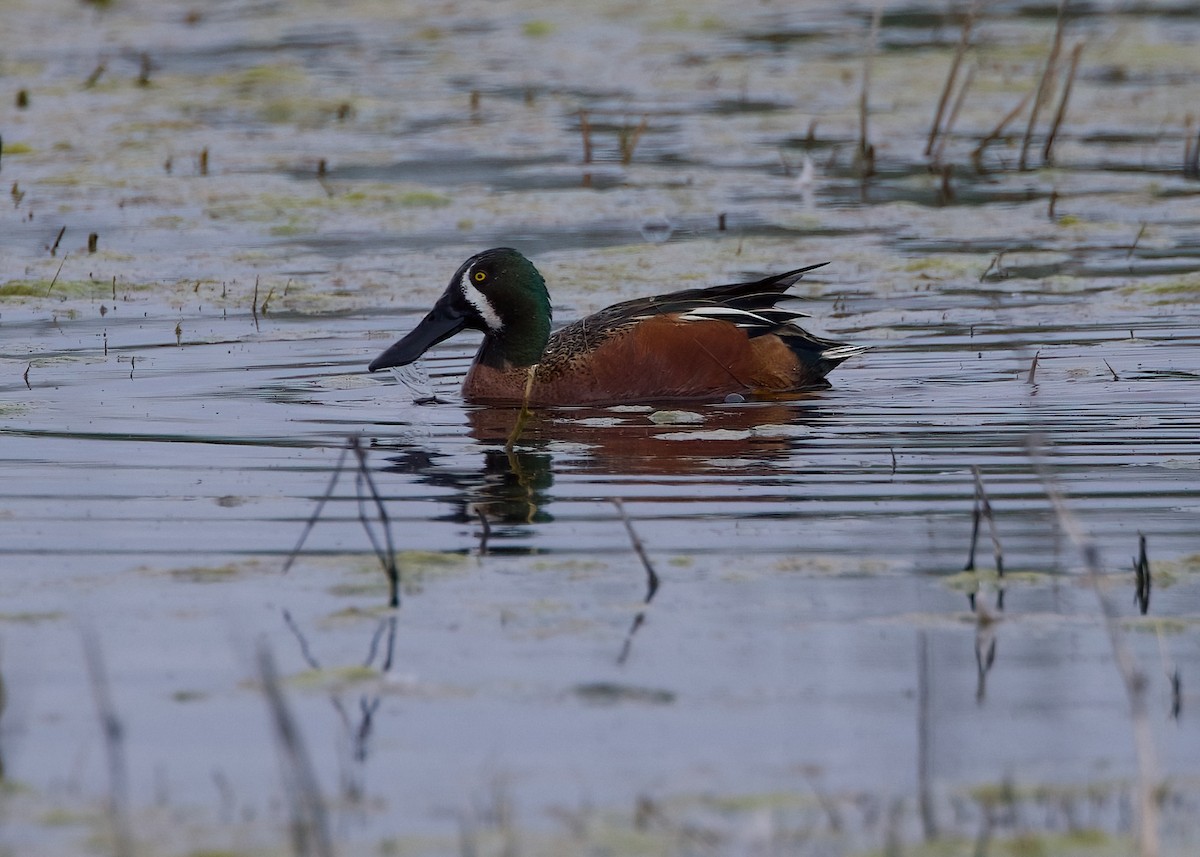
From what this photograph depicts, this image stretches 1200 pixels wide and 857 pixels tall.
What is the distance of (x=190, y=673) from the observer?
4.36 m

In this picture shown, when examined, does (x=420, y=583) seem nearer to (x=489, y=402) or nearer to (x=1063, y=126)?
(x=489, y=402)

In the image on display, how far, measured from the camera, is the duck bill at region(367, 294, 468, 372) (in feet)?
27.5

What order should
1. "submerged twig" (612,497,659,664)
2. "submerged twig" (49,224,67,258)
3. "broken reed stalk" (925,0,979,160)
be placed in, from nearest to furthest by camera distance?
1. "submerged twig" (612,497,659,664)
2. "submerged twig" (49,224,67,258)
3. "broken reed stalk" (925,0,979,160)

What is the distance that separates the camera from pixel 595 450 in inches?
280

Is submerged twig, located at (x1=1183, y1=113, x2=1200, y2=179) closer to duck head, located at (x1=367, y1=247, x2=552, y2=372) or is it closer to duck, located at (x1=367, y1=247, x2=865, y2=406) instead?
duck, located at (x1=367, y1=247, x2=865, y2=406)

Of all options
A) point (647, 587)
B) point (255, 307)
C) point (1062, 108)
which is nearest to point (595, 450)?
point (647, 587)

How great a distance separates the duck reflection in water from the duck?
0.16m

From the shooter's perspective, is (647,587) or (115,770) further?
(647,587)

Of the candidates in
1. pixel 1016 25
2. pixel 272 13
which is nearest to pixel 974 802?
pixel 1016 25

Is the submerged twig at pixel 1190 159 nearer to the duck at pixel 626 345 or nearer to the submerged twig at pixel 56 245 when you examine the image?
the duck at pixel 626 345

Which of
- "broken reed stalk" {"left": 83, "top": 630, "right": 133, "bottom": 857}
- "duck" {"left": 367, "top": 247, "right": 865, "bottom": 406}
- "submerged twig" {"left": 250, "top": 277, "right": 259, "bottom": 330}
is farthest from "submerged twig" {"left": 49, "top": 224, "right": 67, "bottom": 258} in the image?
"broken reed stalk" {"left": 83, "top": 630, "right": 133, "bottom": 857}

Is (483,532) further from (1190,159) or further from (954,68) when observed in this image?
(1190,159)

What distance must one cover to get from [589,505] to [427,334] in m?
2.69

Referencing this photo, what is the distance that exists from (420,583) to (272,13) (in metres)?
18.9
